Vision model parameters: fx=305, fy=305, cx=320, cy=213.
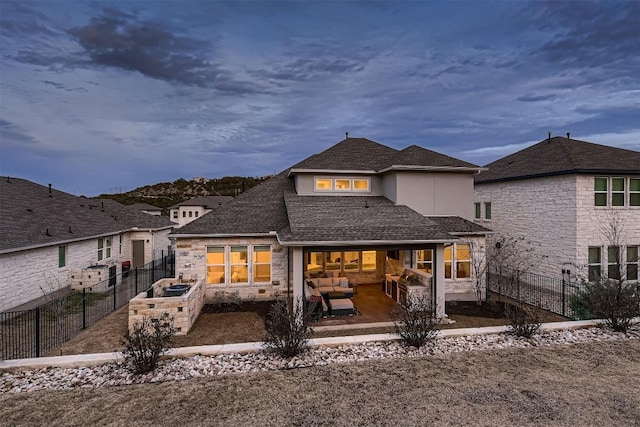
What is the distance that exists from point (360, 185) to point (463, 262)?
599cm

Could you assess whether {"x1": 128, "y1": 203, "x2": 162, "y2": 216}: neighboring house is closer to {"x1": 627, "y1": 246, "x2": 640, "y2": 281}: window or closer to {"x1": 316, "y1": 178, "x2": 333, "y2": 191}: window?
{"x1": 316, "y1": 178, "x2": 333, "y2": 191}: window

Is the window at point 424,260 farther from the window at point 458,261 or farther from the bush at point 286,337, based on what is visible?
the bush at point 286,337

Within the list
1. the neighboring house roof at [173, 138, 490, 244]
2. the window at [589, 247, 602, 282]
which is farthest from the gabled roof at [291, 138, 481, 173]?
the window at [589, 247, 602, 282]

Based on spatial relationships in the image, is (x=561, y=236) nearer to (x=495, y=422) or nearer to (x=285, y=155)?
(x=495, y=422)

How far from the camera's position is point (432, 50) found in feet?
78.6

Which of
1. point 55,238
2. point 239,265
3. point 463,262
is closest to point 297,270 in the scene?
point 239,265

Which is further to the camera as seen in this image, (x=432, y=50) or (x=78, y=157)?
(x=78, y=157)

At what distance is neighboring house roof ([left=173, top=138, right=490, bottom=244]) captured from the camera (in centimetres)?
1038

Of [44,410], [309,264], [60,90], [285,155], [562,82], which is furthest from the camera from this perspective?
[285,155]

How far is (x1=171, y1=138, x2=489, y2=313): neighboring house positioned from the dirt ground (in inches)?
42.7

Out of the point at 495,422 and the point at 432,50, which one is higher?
the point at 432,50

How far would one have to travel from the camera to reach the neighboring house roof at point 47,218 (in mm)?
12000

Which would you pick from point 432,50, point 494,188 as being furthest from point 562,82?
point 494,188

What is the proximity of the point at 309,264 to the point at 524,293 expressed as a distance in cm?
1038
